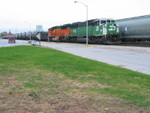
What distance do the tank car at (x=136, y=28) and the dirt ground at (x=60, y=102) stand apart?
23.5 metres

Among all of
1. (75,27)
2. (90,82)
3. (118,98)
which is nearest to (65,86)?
(90,82)

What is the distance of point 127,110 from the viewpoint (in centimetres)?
450

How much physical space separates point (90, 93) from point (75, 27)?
38.2m

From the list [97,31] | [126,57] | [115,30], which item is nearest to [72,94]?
[126,57]

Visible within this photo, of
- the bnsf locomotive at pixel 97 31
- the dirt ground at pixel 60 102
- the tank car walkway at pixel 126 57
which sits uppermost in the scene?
the bnsf locomotive at pixel 97 31

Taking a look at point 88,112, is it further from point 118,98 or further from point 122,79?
point 122,79

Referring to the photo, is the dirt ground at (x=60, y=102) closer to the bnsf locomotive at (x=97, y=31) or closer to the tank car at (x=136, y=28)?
the tank car at (x=136, y=28)

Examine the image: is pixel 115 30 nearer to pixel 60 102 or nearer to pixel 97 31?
pixel 97 31

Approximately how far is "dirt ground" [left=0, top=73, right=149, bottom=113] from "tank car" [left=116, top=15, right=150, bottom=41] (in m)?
23.5

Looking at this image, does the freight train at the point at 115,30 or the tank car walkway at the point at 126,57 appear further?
the freight train at the point at 115,30

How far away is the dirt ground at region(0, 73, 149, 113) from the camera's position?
450 cm

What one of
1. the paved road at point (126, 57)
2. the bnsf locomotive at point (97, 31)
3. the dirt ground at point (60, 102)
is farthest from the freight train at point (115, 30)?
the dirt ground at point (60, 102)

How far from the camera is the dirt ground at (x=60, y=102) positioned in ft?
14.8

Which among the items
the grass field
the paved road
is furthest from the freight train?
the grass field
